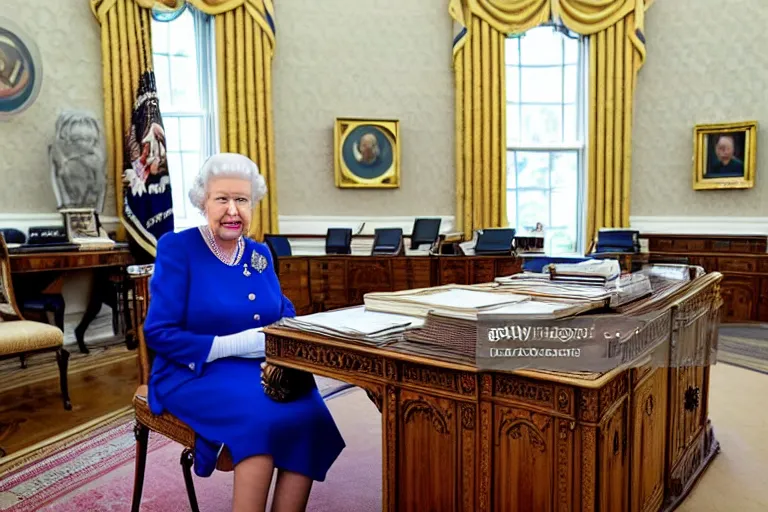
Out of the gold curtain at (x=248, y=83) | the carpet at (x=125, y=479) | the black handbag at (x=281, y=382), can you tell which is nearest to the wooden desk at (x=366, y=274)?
the gold curtain at (x=248, y=83)

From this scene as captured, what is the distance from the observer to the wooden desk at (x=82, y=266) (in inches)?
179

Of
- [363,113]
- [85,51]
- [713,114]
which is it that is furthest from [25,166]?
[713,114]

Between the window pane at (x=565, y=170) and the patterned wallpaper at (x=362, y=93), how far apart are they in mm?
1602

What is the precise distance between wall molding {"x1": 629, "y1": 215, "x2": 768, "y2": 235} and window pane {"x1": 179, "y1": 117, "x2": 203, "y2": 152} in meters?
5.84

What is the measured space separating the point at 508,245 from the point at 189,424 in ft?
15.7

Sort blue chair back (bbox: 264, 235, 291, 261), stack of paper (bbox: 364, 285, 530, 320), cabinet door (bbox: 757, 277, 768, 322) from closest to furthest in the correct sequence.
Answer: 1. stack of paper (bbox: 364, 285, 530, 320)
2. cabinet door (bbox: 757, 277, 768, 322)
3. blue chair back (bbox: 264, 235, 291, 261)

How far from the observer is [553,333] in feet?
3.95

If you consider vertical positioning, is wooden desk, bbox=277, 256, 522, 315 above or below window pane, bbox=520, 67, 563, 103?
below

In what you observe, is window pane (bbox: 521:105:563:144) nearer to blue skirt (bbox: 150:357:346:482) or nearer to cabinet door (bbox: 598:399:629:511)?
blue skirt (bbox: 150:357:346:482)

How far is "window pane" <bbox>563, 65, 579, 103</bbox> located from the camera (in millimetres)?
8047

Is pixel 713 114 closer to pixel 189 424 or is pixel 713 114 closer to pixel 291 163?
pixel 291 163

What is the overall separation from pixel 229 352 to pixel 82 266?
374 cm

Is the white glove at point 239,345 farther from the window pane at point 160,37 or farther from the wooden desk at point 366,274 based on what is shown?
the window pane at point 160,37

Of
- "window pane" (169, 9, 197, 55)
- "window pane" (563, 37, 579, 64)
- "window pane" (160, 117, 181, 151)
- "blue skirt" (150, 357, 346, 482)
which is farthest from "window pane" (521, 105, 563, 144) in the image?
"blue skirt" (150, 357, 346, 482)
